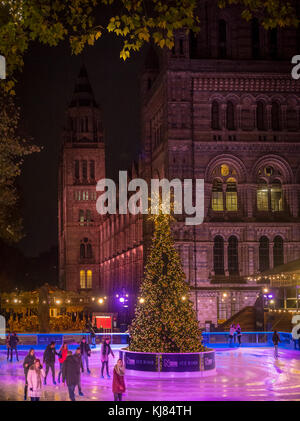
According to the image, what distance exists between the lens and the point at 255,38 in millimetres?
60531

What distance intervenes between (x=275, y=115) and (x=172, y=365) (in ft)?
123

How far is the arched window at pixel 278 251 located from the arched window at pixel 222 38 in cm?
1521

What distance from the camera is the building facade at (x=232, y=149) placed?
5703cm

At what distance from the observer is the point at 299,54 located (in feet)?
200

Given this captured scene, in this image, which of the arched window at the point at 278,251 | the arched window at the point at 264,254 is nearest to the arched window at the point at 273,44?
the arched window at the point at 278,251

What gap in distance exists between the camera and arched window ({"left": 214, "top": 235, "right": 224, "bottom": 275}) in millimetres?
57812

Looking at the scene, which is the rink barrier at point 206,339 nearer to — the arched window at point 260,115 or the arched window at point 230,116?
the arched window at point 230,116

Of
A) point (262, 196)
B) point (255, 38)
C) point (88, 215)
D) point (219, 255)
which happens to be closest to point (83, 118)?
point (88, 215)

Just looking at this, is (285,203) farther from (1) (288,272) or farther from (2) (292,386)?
(2) (292,386)

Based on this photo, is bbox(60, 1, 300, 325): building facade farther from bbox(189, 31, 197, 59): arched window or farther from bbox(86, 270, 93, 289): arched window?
bbox(86, 270, 93, 289): arched window

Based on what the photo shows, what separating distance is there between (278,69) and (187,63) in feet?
23.8

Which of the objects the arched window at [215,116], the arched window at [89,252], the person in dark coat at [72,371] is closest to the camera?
the person in dark coat at [72,371]
